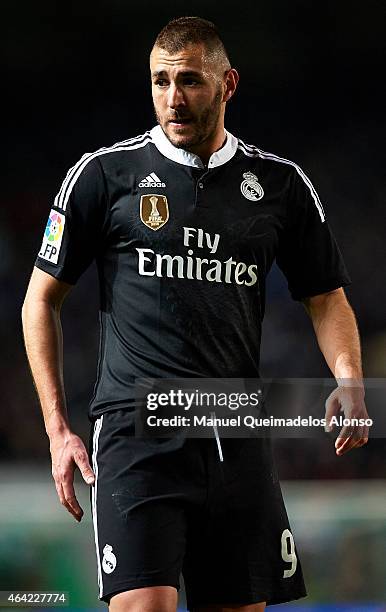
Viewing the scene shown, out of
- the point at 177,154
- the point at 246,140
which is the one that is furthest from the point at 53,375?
the point at 246,140

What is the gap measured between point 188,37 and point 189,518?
0.97 metres

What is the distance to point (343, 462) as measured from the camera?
A: 3.51 m

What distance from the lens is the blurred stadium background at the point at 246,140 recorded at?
10.8 ft

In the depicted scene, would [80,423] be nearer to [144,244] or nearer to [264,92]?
[264,92]

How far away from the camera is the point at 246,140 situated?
342cm

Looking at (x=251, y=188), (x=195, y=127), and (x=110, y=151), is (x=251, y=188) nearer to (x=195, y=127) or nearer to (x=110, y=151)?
(x=195, y=127)

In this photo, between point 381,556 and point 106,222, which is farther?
point 381,556

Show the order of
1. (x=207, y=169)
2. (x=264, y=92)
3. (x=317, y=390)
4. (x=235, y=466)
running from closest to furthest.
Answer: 1. (x=235, y=466)
2. (x=207, y=169)
3. (x=317, y=390)
4. (x=264, y=92)

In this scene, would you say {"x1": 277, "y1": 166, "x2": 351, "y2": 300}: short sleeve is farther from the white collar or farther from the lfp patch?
the lfp patch

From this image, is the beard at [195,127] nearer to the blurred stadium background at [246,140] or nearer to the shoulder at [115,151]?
the shoulder at [115,151]

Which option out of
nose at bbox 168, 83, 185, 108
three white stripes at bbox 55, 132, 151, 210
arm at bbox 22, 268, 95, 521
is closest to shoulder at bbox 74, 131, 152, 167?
three white stripes at bbox 55, 132, 151, 210

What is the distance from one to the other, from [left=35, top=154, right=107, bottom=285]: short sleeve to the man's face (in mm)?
179

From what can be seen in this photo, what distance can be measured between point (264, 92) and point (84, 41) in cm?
60

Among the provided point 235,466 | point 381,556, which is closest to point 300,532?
point 381,556
